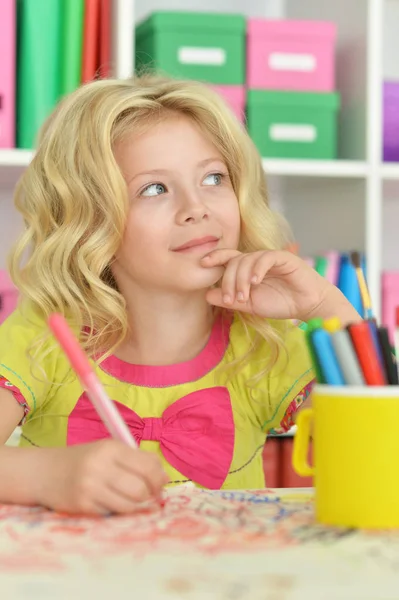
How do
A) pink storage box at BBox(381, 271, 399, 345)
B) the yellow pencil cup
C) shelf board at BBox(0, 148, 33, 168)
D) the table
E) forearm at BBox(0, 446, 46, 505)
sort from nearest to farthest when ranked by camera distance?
1. the table
2. the yellow pencil cup
3. forearm at BBox(0, 446, 46, 505)
4. shelf board at BBox(0, 148, 33, 168)
5. pink storage box at BBox(381, 271, 399, 345)

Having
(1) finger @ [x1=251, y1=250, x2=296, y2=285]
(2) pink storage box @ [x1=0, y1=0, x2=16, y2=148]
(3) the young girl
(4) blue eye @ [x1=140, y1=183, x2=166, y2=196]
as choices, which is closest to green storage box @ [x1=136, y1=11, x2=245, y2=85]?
(2) pink storage box @ [x1=0, y1=0, x2=16, y2=148]

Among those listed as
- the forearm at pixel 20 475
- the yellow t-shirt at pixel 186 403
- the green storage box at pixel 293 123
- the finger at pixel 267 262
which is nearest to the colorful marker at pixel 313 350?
the forearm at pixel 20 475

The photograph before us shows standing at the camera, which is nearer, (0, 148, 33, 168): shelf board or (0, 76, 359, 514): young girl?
(0, 76, 359, 514): young girl

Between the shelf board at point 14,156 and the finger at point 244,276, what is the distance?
0.78m

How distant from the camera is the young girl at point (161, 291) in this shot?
1.08 metres

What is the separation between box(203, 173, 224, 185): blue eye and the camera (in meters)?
1.14

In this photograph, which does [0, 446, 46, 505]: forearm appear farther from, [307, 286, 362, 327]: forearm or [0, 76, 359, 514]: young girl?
[307, 286, 362, 327]: forearm

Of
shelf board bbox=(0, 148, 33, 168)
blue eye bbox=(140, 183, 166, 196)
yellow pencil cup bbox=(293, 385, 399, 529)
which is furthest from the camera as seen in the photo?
shelf board bbox=(0, 148, 33, 168)

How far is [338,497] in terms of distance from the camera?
599 millimetres

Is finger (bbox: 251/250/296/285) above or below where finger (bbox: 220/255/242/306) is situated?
above

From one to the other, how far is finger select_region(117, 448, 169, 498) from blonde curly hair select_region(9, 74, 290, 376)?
0.46 meters

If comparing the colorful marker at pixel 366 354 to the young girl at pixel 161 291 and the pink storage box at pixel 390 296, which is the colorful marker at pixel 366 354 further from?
the pink storage box at pixel 390 296

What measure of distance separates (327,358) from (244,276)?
1.29 ft

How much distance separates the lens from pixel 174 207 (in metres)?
1.08
